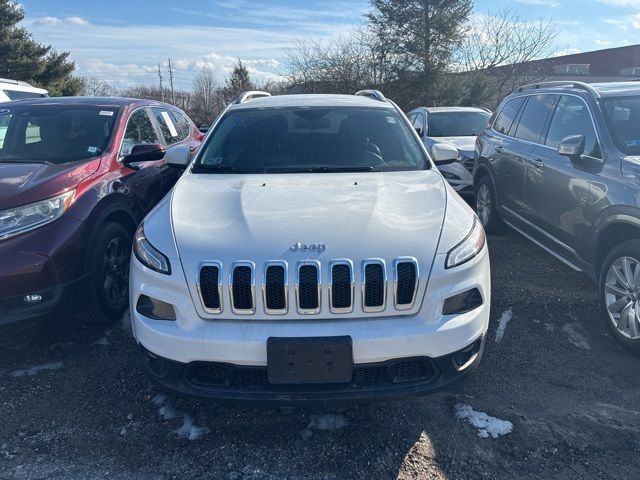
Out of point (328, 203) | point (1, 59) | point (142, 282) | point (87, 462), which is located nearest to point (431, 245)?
point (328, 203)

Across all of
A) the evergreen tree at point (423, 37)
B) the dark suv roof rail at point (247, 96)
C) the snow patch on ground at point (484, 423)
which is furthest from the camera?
the evergreen tree at point (423, 37)

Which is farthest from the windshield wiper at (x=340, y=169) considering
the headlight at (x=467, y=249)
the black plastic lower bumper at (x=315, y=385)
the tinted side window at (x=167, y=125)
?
the tinted side window at (x=167, y=125)

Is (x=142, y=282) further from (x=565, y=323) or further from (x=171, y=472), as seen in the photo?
(x=565, y=323)

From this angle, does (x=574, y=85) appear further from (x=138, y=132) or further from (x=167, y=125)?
(x=167, y=125)

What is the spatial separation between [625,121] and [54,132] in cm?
494

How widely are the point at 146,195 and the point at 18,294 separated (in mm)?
1815

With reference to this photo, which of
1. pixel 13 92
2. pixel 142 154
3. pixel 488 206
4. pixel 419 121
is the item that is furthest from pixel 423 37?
pixel 142 154

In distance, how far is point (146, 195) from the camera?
4.71 meters

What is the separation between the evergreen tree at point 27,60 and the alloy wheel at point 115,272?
33955 millimetres

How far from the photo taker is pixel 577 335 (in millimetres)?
3740

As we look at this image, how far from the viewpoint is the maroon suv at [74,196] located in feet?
10.3

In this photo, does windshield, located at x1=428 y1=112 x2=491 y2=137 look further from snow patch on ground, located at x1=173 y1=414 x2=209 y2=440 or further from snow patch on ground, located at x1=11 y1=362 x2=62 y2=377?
snow patch on ground, located at x1=173 y1=414 x2=209 y2=440

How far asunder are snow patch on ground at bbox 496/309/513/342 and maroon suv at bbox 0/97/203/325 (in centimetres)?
285

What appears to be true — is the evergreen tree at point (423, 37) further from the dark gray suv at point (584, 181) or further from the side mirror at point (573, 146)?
the side mirror at point (573, 146)
